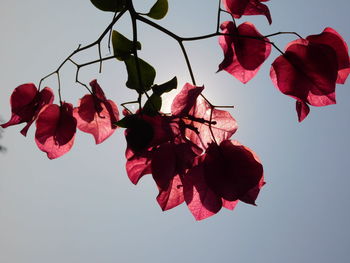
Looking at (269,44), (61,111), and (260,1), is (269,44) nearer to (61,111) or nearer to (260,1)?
(260,1)

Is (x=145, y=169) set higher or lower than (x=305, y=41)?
lower

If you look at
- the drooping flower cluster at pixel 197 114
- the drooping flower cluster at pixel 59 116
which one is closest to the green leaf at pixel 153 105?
the drooping flower cluster at pixel 197 114

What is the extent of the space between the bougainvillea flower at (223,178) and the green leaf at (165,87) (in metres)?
0.09

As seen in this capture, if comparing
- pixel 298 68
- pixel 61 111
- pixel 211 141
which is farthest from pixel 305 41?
pixel 61 111

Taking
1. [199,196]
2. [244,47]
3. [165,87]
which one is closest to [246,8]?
[244,47]

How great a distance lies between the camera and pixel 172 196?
0.45 meters

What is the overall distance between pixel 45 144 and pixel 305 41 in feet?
1.29

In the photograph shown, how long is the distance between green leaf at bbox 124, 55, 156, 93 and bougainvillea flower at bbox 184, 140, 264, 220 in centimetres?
13

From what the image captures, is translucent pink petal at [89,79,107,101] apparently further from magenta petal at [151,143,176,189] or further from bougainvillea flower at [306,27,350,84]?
bougainvillea flower at [306,27,350,84]

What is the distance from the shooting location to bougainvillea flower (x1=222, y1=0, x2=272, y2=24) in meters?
0.50

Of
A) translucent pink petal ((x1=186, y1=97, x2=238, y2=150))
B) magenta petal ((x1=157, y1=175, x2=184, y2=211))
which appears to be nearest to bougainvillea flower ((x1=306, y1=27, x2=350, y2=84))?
translucent pink petal ((x1=186, y1=97, x2=238, y2=150))

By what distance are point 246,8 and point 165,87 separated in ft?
0.59

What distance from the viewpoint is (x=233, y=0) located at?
0.51 m

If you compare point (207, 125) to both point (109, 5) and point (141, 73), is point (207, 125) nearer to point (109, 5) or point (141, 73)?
point (141, 73)
